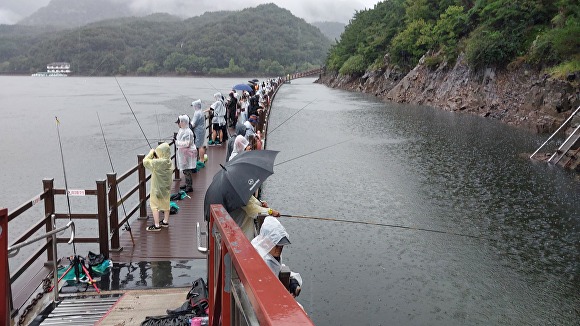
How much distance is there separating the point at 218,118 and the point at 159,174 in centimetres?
804

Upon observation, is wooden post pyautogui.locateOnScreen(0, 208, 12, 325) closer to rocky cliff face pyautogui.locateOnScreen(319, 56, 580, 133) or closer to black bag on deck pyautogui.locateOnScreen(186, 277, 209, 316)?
black bag on deck pyautogui.locateOnScreen(186, 277, 209, 316)

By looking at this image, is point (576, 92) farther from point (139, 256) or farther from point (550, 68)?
point (139, 256)

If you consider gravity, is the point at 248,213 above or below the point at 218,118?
above

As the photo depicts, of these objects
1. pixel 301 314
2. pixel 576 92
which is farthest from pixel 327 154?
pixel 301 314

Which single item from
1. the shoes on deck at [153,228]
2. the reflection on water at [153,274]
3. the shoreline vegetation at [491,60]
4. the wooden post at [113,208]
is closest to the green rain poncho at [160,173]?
the shoes on deck at [153,228]

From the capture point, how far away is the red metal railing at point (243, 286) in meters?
1.67

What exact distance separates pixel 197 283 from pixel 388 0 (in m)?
73.5

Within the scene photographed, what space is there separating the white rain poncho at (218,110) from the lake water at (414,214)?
8.59 feet

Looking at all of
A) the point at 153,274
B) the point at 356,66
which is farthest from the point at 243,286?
the point at 356,66

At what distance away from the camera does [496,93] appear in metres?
31.7

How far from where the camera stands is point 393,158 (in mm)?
19234

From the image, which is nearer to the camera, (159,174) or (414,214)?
(159,174)

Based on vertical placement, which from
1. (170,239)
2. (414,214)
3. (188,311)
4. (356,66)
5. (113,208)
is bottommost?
(414,214)

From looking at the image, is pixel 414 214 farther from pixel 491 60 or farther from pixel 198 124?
pixel 491 60
